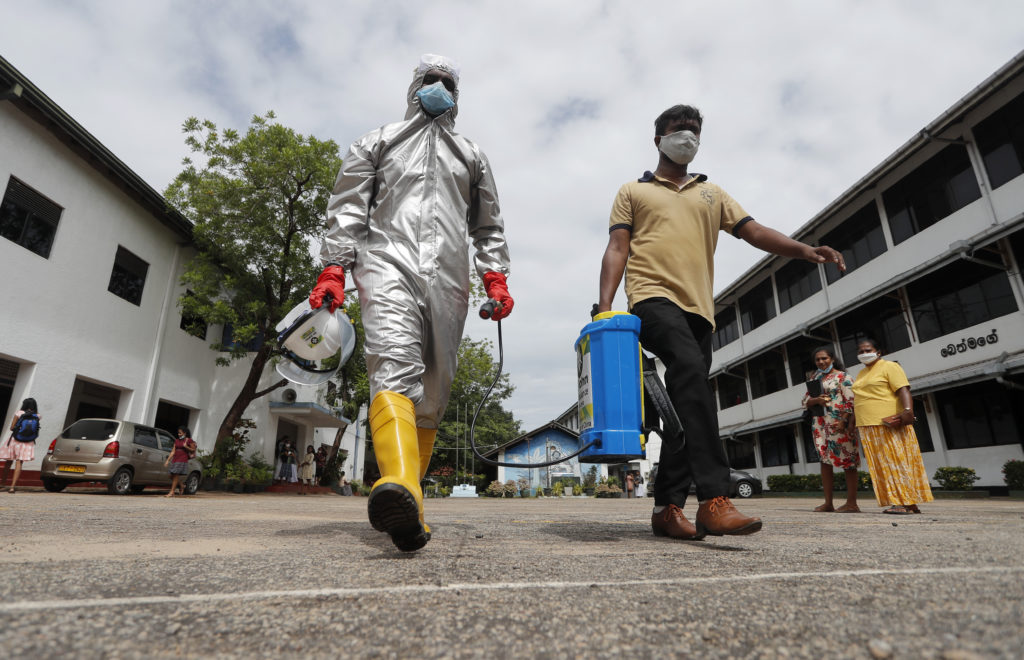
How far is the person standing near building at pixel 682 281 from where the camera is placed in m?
2.38

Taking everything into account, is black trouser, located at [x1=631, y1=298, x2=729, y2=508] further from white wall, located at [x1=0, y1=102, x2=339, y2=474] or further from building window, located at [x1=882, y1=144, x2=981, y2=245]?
building window, located at [x1=882, y1=144, x2=981, y2=245]

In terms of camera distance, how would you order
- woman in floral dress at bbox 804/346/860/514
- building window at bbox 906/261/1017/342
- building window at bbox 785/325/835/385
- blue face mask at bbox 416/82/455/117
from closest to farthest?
1. blue face mask at bbox 416/82/455/117
2. woman in floral dress at bbox 804/346/860/514
3. building window at bbox 906/261/1017/342
4. building window at bbox 785/325/835/385

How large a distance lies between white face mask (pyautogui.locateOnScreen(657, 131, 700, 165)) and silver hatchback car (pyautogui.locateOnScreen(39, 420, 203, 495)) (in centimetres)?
1084

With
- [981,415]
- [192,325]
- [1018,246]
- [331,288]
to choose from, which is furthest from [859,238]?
[192,325]

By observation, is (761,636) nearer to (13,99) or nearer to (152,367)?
(13,99)

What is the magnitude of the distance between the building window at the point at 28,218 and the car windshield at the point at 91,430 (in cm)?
384

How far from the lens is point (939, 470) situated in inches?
496

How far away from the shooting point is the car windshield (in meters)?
9.65

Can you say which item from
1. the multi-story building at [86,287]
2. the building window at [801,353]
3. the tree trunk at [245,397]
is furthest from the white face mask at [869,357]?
the building window at [801,353]

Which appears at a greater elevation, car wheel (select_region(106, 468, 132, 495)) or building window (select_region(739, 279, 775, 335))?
building window (select_region(739, 279, 775, 335))

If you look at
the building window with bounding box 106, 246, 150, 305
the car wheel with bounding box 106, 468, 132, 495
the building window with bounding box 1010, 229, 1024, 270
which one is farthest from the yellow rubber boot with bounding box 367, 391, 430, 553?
the building window with bounding box 1010, 229, 1024, 270

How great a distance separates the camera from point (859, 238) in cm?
1714

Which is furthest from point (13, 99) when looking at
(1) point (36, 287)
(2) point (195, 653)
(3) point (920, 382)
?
(3) point (920, 382)

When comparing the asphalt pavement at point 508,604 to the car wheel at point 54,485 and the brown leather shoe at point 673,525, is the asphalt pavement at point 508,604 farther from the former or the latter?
the car wheel at point 54,485
